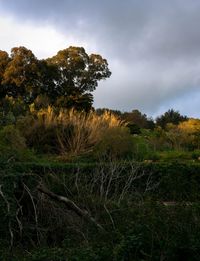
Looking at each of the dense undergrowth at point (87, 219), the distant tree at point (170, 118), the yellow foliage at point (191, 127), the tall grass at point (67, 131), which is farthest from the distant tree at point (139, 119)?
the dense undergrowth at point (87, 219)

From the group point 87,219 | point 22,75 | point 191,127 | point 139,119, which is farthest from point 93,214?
point 139,119

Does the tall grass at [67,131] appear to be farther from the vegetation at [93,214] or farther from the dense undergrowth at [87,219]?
the dense undergrowth at [87,219]

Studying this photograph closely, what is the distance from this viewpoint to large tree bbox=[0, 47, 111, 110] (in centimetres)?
4991

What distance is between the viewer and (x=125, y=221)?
26.4 ft

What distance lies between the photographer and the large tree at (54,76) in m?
49.9

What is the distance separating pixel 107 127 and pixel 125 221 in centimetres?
2079

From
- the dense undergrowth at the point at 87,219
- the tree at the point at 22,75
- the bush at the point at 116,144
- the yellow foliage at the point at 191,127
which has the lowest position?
the dense undergrowth at the point at 87,219

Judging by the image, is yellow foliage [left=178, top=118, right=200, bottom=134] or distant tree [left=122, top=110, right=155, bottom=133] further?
distant tree [left=122, top=110, right=155, bottom=133]

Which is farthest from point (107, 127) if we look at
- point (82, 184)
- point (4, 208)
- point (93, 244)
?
point (93, 244)

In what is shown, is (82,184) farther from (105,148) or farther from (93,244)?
(105,148)

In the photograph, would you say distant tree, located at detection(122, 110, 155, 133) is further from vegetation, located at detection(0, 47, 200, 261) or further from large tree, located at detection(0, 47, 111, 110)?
vegetation, located at detection(0, 47, 200, 261)

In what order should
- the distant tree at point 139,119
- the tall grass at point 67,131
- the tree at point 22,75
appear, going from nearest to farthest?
the tall grass at point 67,131 < the tree at point 22,75 < the distant tree at point 139,119

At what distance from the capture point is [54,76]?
5119cm

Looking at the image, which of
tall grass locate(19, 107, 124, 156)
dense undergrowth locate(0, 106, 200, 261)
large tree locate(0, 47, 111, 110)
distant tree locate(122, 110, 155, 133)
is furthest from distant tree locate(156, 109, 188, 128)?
dense undergrowth locate(0, 106, 200, 261)
